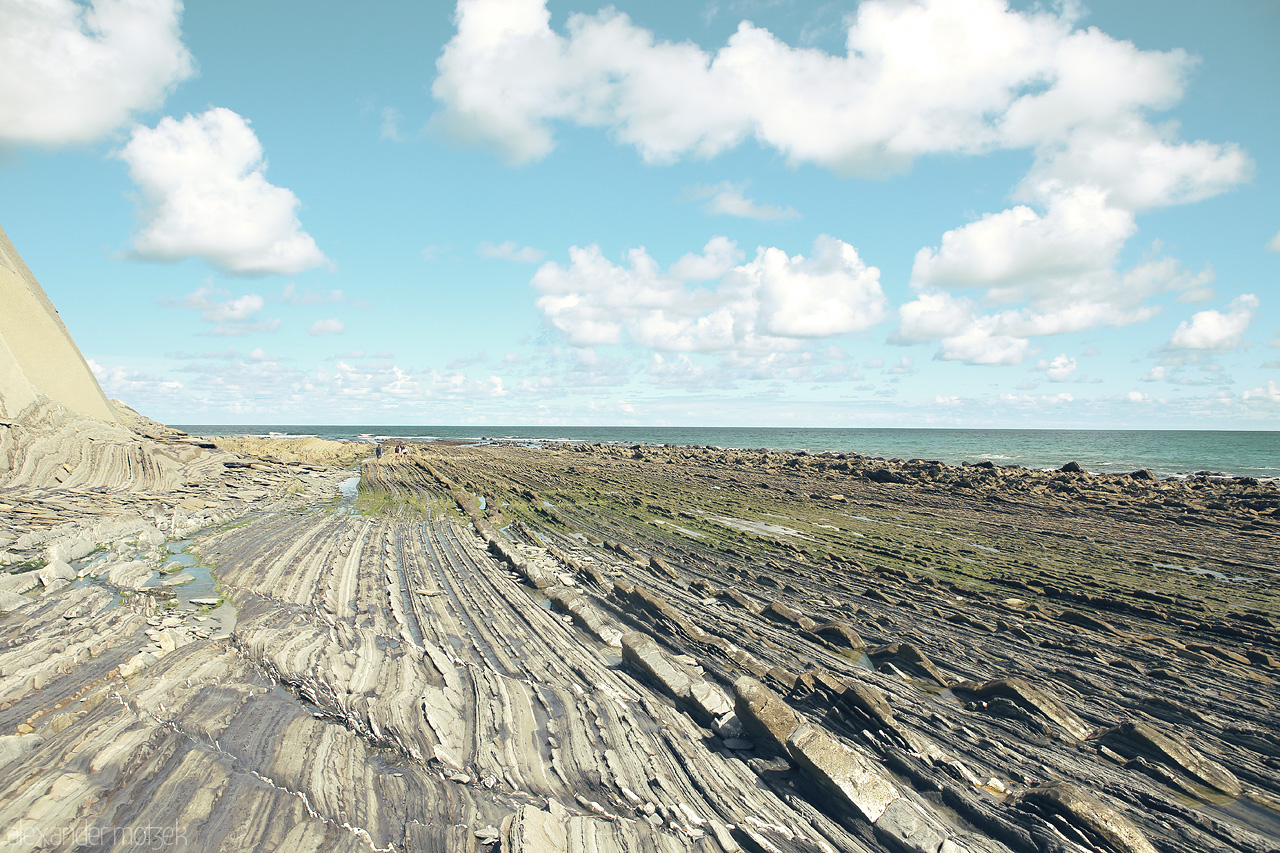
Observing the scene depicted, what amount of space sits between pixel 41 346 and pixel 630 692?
37512 mm

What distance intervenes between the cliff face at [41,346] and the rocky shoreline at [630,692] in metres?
16.3

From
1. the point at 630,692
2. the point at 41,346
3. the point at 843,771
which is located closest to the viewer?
the point at 843,771

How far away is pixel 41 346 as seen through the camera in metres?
27.5

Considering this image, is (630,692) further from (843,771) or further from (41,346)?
(41,346)

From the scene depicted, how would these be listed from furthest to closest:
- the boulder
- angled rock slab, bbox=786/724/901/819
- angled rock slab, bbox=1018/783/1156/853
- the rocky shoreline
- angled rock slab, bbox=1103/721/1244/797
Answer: the boulder
angled rock slab, bbox=1103/721/1244/797
angled rock slab, bbox=786/724/901/819
the rocky shoreline
angled rock slab, bbox=1018/783/1156/853

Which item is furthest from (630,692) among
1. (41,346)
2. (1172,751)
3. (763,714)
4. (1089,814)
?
(41,346)

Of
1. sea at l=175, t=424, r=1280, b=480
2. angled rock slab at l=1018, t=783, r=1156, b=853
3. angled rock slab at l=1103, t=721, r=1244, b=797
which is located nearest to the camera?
angled rock slab at l=1018, t=783, r=1156, b=853

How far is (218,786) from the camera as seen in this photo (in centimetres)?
466

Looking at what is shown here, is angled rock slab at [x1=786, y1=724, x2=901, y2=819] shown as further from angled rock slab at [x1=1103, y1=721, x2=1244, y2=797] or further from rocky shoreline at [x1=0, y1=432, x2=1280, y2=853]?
angled rock slab at [x1=1103, y1=721, x2=1244, y2=797]

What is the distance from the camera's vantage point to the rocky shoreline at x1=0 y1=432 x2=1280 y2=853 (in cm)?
453

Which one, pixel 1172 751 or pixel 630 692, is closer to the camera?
pixel 1172 751

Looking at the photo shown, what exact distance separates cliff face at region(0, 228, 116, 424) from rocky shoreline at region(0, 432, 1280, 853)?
16.3 metres

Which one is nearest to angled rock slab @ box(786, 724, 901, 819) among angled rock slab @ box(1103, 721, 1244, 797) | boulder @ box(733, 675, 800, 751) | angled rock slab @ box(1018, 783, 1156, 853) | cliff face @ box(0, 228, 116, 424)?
boulder @ box(733, 675, 800, 751)

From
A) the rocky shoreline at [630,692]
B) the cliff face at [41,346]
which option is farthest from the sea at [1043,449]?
the cliff face at [41,346]
